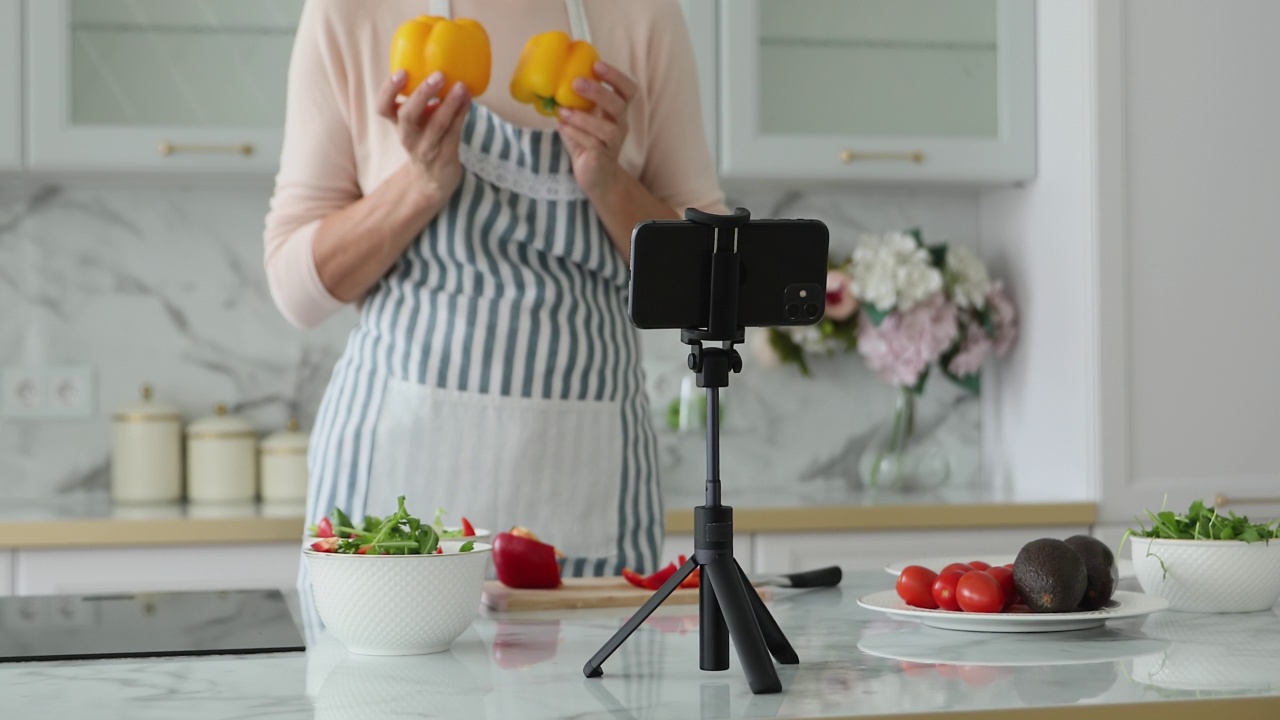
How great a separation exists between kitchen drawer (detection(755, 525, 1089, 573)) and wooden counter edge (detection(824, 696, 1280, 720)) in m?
1.53

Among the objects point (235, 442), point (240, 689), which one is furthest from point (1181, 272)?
point (240, 689)

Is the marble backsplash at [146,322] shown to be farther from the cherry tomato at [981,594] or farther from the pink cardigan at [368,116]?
Result: the cherry tomato at [981,594]

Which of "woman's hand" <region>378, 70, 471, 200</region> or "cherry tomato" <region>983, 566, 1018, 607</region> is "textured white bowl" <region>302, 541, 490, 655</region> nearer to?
"cherry tomato" <region>983, 566, 1018, 607</region>

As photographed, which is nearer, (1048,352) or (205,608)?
(205,608)

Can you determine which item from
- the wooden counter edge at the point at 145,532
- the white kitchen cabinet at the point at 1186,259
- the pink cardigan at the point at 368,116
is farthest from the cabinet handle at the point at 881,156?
the wooden counter edge at the point at 145,532

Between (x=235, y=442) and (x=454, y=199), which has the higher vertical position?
(x=454, y=199)

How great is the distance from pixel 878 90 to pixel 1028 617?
1.81 meters

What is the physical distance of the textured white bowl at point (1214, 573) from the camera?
3.15ft

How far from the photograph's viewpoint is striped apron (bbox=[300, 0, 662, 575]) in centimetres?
141

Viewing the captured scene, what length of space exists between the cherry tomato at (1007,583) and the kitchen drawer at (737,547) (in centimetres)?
129

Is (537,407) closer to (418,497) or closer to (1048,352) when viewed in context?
(418,497)

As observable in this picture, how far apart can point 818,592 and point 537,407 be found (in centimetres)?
41

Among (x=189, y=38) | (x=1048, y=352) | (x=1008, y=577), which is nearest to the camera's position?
(x=1008, y=577)

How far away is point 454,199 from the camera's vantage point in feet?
4.73
